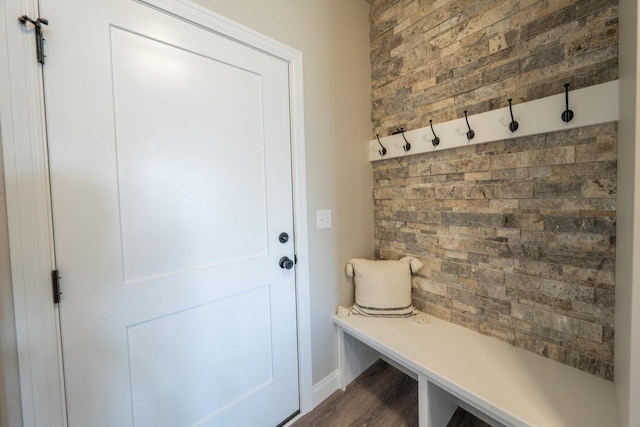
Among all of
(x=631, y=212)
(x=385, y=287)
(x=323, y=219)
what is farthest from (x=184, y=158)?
(x=631, y=212)

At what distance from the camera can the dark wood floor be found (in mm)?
1386

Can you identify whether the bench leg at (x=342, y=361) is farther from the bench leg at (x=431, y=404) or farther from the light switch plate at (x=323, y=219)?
the light switch plate at (x=323, y=219)

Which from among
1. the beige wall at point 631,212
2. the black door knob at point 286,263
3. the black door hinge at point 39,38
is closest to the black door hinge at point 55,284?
the black door hinge at point 39,38

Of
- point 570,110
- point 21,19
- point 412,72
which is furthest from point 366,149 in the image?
point 21,19

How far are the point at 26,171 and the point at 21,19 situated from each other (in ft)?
1.46

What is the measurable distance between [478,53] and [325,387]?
2.16 meters

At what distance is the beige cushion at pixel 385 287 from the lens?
5.18 feet

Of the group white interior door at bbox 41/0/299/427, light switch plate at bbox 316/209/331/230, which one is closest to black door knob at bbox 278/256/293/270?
white interior door at bbox 41/0/299/427

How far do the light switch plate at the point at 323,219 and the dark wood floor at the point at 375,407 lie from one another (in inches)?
43.8

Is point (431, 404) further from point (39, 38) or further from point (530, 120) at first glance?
point (39, 38)

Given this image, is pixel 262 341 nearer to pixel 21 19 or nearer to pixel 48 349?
pixel 48 349

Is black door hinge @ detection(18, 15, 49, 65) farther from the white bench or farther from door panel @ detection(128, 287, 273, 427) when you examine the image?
the white bench

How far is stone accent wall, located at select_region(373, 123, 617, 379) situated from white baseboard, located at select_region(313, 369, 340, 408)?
0.74 m

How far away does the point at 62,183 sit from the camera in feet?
2.58
